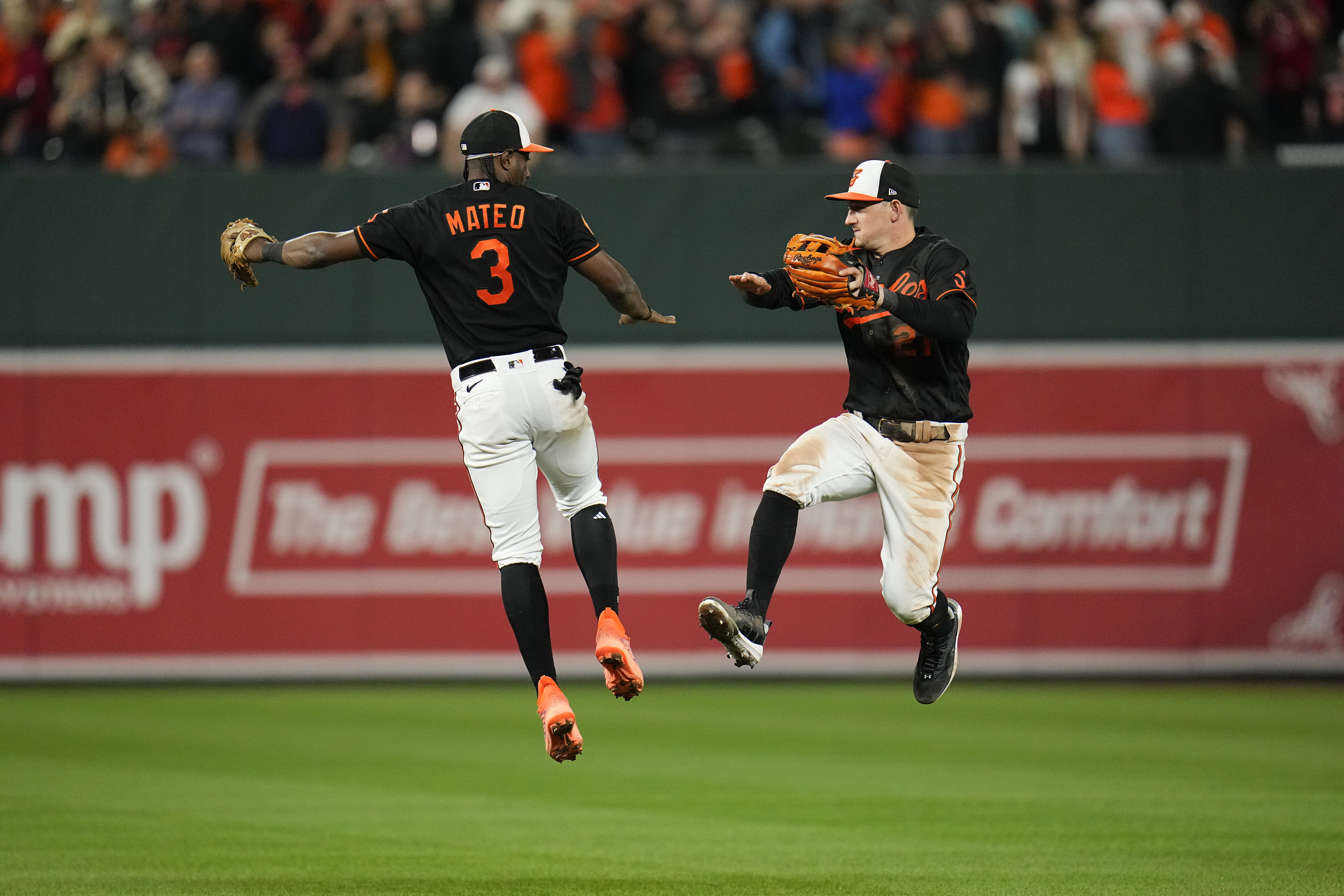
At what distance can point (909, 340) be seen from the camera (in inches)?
332

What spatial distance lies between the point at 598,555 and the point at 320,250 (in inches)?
71.4

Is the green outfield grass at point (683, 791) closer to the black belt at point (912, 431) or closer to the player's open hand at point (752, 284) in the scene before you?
the black belt at point (912, 431)

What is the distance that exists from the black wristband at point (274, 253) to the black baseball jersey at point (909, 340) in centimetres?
201

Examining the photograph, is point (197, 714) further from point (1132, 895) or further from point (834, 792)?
point (1132, 895)

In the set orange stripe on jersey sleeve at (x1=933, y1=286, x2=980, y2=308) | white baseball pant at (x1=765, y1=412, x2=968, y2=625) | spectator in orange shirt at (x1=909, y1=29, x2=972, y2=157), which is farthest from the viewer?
spectator in orange shirt at (x1=909, y1=29, x2=972, y2=157)

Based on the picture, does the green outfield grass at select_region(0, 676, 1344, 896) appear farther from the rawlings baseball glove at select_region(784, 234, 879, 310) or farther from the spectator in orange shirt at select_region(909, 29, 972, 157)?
the spectator in orange shirt at select_region(909, 29, 972, 157)

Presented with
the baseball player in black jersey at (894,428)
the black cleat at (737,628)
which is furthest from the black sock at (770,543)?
the black cleat at (737,628)

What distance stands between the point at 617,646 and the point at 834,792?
151 inches

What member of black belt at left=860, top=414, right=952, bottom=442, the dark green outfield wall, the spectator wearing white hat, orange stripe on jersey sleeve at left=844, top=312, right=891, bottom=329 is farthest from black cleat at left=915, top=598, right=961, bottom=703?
the spectator wearing white hat

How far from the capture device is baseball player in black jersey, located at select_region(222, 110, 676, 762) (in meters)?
7.82

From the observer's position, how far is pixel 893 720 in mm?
13633

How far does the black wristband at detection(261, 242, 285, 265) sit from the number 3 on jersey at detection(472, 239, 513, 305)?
82cm

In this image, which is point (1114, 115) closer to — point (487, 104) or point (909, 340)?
point (487, 104)

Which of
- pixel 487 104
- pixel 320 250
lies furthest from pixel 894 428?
pixel 487 104
